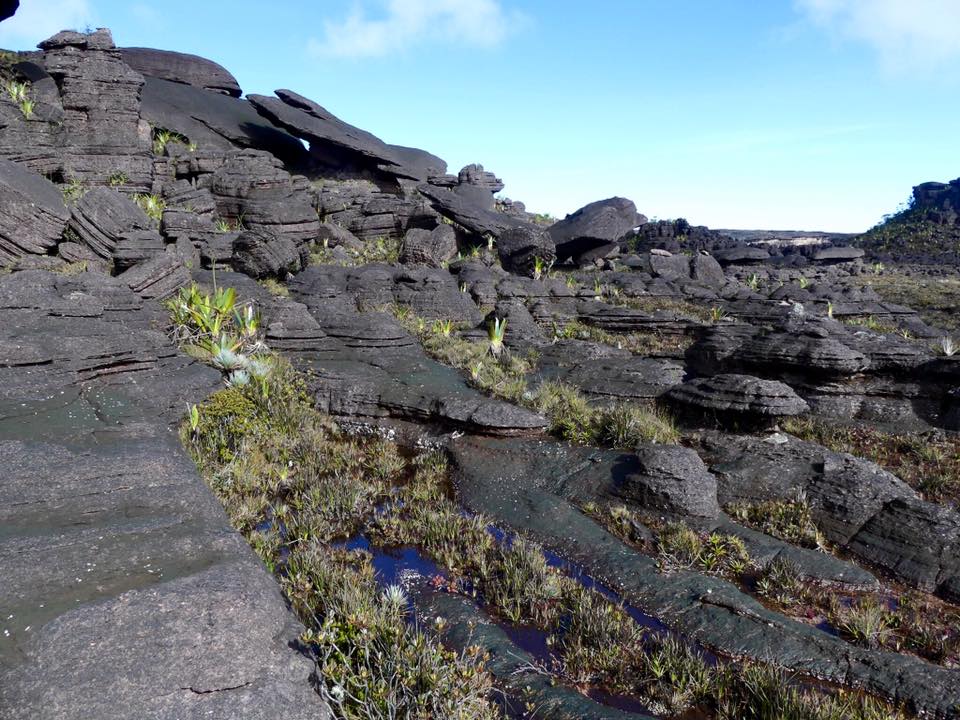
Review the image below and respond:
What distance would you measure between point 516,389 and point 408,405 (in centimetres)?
221

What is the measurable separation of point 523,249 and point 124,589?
25.1 metres

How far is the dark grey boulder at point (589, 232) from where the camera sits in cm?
3166

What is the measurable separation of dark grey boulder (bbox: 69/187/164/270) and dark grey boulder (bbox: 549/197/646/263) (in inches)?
801

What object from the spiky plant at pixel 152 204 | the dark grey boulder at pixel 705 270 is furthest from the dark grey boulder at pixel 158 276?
the dark grey boulder at pixel 705 270

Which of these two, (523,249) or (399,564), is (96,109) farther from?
(399,564)

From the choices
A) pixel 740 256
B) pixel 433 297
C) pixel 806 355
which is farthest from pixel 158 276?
pixel 740 256

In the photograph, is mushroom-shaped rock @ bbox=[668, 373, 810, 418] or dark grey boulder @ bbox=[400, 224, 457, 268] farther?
dark grey boulder @ bbox=[400, 224, 457, 268]

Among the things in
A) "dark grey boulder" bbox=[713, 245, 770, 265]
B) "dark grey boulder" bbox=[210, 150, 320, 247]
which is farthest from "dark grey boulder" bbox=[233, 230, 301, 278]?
"dark grey boulder" bbox=[713, 245, 770, 265]

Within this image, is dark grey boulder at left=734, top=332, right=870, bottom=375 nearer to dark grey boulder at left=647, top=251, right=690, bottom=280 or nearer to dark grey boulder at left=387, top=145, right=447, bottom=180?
dark grey boulder at left=647, top=251, right=690, bottom=280

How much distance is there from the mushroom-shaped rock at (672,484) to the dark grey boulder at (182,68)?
38.2 meters

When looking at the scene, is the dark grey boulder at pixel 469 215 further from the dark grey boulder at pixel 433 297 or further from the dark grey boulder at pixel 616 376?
the dark grey boulder at pixel 616 376

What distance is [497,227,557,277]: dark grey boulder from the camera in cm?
2767

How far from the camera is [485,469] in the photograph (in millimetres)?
9195

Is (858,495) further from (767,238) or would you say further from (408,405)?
(767,238)
